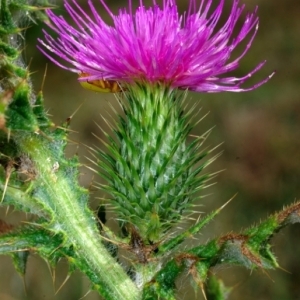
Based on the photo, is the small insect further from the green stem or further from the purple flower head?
the green stem

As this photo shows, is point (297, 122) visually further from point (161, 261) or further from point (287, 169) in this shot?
point (161, 261)

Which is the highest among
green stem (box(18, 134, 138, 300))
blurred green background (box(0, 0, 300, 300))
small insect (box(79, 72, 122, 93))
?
small insect (box(79, 72, 122, 93))

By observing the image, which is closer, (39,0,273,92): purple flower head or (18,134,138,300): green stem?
(18,134,138,300): green stem

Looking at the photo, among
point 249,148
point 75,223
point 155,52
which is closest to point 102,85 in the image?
point 155,52

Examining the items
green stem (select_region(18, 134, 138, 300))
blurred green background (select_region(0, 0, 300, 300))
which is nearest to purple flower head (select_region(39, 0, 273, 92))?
green stem (select_region(18, 134, 138, 300))

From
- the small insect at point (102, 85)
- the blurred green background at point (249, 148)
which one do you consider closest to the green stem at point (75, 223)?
the small insect at point (102, 85)

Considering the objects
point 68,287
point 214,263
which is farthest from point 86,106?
point 214,263
